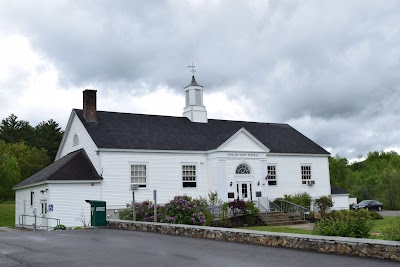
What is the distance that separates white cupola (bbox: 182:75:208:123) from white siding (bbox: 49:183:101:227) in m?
11.7

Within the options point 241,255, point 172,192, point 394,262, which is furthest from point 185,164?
point 394,262

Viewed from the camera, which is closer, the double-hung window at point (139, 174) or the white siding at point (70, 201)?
the white siding at point (70, 201)

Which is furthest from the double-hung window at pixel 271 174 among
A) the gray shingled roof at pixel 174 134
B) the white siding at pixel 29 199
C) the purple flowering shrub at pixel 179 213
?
the white siding at pixel 29 199

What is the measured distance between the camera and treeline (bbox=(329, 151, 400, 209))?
52519 mm

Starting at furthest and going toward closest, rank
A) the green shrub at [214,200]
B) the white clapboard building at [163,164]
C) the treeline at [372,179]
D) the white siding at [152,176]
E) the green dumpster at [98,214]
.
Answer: the treeline at [372,179] < the green shrub at [214,200] < the white siding at [152,176] < the white clapboard building at [163,164] < the green dumpster at [98,214]

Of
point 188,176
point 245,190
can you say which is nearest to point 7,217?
point 188,176

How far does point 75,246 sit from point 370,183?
59.2 m

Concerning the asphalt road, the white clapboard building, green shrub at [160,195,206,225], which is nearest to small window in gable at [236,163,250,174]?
the white clapboard building

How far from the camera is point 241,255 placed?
11477 mm

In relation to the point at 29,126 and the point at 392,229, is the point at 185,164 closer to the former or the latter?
the point at 392,229

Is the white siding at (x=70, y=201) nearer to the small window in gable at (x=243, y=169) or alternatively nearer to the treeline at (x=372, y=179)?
the small window in gable at (x=243, y=169)

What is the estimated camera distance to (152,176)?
3045 centimetres

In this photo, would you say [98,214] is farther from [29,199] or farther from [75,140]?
[75,140]

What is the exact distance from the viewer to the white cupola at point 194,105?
36.9 metres
